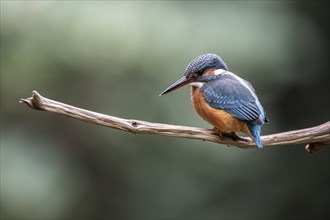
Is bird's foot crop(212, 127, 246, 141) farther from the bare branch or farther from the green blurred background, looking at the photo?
the green blurred background

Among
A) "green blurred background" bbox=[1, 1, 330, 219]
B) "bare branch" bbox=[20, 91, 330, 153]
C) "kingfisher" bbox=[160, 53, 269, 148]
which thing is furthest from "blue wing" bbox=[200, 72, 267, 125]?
"green blurred background" bbox=[1, 1, 330, 219]

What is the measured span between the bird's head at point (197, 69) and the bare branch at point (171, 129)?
34cm

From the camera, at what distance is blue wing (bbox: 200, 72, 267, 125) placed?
2799 millimetres

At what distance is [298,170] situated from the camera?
4566mm

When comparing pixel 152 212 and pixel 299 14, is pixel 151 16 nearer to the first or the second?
pixel 299 14

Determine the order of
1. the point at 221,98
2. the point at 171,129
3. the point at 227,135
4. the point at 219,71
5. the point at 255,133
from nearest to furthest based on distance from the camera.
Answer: the point at 171,129 < the point at 255,133 < the point at 227,135 < the point at 221,98 < the point at 219,71

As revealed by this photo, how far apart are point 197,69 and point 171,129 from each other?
1.64ft

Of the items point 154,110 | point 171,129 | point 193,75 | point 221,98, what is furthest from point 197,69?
point 154,110

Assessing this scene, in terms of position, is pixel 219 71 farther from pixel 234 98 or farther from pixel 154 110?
pixel 154 110

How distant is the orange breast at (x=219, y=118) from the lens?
9.24ft

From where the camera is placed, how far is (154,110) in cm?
420

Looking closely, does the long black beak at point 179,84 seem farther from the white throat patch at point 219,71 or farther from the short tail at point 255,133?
the short tail at point 255,133

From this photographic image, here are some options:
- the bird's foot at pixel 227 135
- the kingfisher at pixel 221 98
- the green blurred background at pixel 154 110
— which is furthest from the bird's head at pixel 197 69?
the green blurred background at pixel 154 110

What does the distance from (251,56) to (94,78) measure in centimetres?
108
